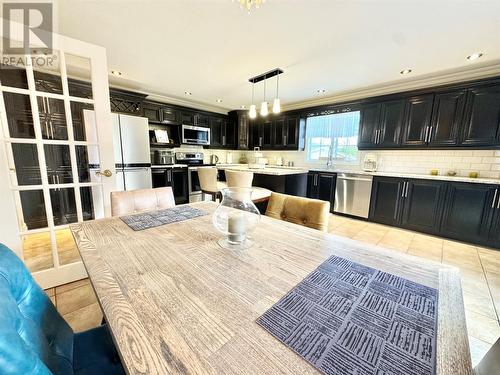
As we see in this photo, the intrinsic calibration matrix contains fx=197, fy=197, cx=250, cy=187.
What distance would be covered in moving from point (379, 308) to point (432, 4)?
2.46 metres

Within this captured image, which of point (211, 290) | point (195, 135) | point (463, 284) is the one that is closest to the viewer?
point (211, 290)

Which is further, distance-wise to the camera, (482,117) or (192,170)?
(192,170)

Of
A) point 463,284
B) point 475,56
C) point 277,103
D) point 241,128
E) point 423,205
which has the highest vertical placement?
point 475,56

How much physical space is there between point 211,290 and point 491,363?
27.0 inches

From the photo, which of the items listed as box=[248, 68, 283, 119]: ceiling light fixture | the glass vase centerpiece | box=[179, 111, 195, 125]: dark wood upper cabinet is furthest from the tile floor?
box=[179, 111, 195, 125]: dark wood upper cabinet

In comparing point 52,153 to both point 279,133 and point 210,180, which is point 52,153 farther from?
point 279,133

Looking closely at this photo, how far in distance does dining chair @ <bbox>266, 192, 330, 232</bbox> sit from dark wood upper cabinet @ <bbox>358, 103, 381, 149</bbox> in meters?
3.15

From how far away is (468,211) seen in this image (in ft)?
9.30

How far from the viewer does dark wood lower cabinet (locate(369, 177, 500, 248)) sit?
2715mm

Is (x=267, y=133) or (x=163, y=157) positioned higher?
(x=267, y=133)

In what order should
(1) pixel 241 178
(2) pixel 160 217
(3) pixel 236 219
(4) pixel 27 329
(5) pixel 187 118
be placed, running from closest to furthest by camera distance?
(4) pixel 27 329 < (3) pixel 236 219 < (2) pixel 160 217 < (1) pixel 241 178 < (5) pixel 187 118

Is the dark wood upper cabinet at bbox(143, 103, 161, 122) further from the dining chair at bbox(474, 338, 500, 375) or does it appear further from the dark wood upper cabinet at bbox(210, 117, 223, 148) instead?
the dining chair at bbox(474, 338, 500, 375)

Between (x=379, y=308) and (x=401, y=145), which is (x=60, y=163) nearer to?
(x=379, y=308)

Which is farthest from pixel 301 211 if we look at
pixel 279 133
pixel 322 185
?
pixel 279 133
